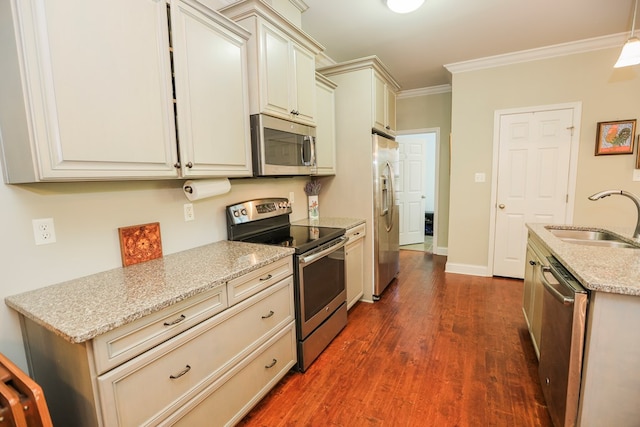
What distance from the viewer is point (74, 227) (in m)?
1.41

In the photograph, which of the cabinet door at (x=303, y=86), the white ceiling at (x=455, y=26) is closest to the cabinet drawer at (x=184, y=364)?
the cabinet door at (x=303, y=86)

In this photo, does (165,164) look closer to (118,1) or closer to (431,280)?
(118,1)

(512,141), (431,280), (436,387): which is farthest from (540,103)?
(436,387)

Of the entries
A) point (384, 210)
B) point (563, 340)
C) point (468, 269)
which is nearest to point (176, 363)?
point (563, 340)

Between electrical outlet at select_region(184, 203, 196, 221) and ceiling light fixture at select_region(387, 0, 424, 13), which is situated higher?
ceiling light fixture at select_region(387, 0, 424, 13)

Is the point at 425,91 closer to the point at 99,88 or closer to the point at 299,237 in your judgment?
the point at 299,237

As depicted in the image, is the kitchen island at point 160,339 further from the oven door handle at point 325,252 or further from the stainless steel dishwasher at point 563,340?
the stainless steel dishwasher at point 563,340

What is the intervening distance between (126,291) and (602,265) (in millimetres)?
2075

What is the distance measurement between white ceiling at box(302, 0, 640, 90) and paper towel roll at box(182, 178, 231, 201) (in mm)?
1639

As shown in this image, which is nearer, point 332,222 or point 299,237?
point 299,237

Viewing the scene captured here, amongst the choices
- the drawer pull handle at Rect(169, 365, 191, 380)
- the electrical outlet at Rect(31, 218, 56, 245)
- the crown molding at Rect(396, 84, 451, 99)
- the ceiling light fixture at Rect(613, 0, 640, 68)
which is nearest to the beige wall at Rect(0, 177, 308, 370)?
the electrical outlet at Rect(31, 218, 56, 245)

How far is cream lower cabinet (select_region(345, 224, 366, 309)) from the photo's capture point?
2.79 m

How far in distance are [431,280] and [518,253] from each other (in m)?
1.09

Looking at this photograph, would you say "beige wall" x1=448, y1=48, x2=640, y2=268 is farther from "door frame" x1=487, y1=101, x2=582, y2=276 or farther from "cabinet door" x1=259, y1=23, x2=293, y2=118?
"cabinet door" x1=259, y1=23, x2=293, y2=118
